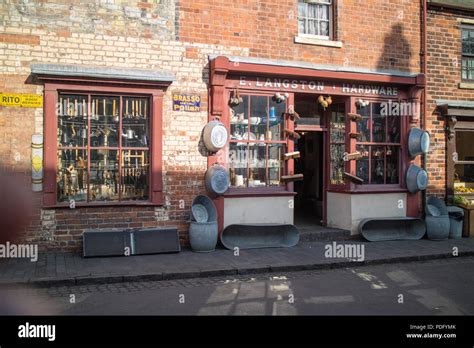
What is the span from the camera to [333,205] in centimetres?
1170

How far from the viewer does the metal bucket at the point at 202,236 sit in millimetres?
9406

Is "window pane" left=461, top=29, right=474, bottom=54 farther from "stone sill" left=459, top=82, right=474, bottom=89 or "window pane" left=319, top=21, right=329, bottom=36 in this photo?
"window pane" left=319, top=21, right=329, bottom=36

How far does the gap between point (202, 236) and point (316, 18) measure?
5.66 metres

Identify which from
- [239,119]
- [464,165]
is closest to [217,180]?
[239,119]

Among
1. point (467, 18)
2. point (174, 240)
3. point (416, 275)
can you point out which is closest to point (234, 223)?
point (174, 240)

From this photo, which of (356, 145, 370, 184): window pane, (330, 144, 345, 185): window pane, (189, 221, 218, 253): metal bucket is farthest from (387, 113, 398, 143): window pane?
(189, 221, 218, 253): metal bucket

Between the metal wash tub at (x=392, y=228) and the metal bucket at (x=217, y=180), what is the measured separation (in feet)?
11.1

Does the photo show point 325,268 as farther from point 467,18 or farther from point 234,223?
point 467,18

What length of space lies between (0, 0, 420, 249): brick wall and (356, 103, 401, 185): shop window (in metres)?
1.15

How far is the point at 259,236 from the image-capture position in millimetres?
10211

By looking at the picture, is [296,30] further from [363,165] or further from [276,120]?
[363,165]

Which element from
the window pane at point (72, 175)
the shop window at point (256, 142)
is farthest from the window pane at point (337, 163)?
the window pane at point (72, 175)

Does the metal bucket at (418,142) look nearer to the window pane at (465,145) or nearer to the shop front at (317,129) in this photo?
the shop front at (317,129)

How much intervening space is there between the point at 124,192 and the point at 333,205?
16.4ft
